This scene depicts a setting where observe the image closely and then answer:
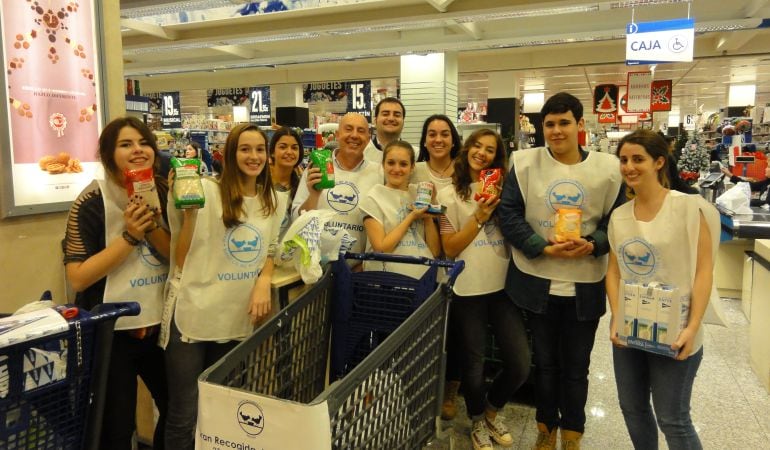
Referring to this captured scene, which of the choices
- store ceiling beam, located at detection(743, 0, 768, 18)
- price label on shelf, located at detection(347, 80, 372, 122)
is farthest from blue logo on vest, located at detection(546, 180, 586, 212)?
price label on shelf, located at detection(347, 80, 372, 122)

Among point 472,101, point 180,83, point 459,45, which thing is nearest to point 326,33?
point 459,45

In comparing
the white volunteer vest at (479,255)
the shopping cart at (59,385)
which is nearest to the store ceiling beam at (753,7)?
the white volunteer vest at (479,255)

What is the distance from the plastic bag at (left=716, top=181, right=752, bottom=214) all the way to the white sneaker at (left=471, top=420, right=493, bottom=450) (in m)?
3.90

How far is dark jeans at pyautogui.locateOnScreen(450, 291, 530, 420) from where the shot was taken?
8.39 feet

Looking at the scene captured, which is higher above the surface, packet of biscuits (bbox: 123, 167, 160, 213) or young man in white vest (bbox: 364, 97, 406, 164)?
young man in white vest (bbox: 364, 97, 406, 164)

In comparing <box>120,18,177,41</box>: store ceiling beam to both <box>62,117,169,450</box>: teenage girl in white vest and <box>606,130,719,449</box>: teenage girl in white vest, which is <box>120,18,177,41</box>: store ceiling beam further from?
<box>606,130,719,449</box>: teenage girl in white vest

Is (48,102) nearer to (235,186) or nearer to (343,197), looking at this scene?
(235,186)

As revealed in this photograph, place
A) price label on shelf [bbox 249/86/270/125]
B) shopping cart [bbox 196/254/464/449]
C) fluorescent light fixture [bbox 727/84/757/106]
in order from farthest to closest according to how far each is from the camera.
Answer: fluorescent light fixture [bbox 727/84/757/106] < price label on shelf [bbox 249/86/270/125] < shopping cart [bbox 196/254/464/449]

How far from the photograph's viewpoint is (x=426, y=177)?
2768 millimetres

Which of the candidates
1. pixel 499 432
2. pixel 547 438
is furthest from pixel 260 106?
pixel 547 438

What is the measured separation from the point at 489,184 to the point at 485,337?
737 mm

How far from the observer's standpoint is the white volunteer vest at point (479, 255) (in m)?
2.52

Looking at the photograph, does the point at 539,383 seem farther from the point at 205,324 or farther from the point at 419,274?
the point at 205,324

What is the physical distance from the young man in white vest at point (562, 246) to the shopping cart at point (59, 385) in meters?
1.59
